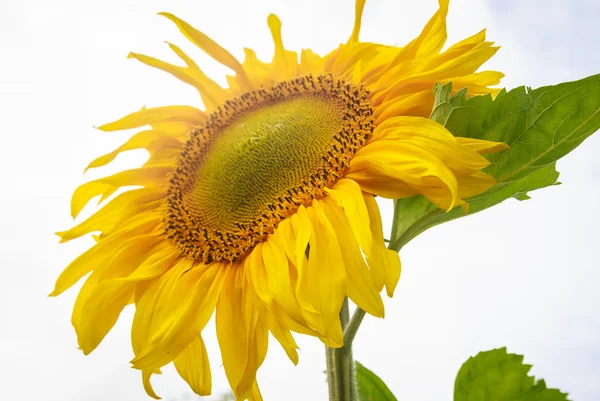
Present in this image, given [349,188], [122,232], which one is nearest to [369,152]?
[349,188]

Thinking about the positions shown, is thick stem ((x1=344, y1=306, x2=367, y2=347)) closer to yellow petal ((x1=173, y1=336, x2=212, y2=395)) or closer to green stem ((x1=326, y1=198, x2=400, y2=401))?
green stem ((x1=326, y1=198, x2=400, y2=401))

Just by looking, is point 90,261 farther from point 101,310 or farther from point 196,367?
point 196,367

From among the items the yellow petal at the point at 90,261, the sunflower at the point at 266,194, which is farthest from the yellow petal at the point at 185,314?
the yellow petal at the point at 90,261

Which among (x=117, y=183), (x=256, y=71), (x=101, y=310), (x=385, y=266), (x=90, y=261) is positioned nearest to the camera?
(x=385, y=266)

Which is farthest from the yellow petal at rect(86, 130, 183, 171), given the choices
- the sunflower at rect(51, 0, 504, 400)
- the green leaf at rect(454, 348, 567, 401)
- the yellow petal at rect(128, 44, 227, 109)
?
the green leaf at rect(454, 348, 567, 401)

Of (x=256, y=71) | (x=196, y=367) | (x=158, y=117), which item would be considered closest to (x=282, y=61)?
(x=256, y=71)

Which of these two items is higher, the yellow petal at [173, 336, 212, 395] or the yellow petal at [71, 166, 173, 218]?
the yellow petal at [71, 166, 173, 218]

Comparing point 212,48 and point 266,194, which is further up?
point 212,48
